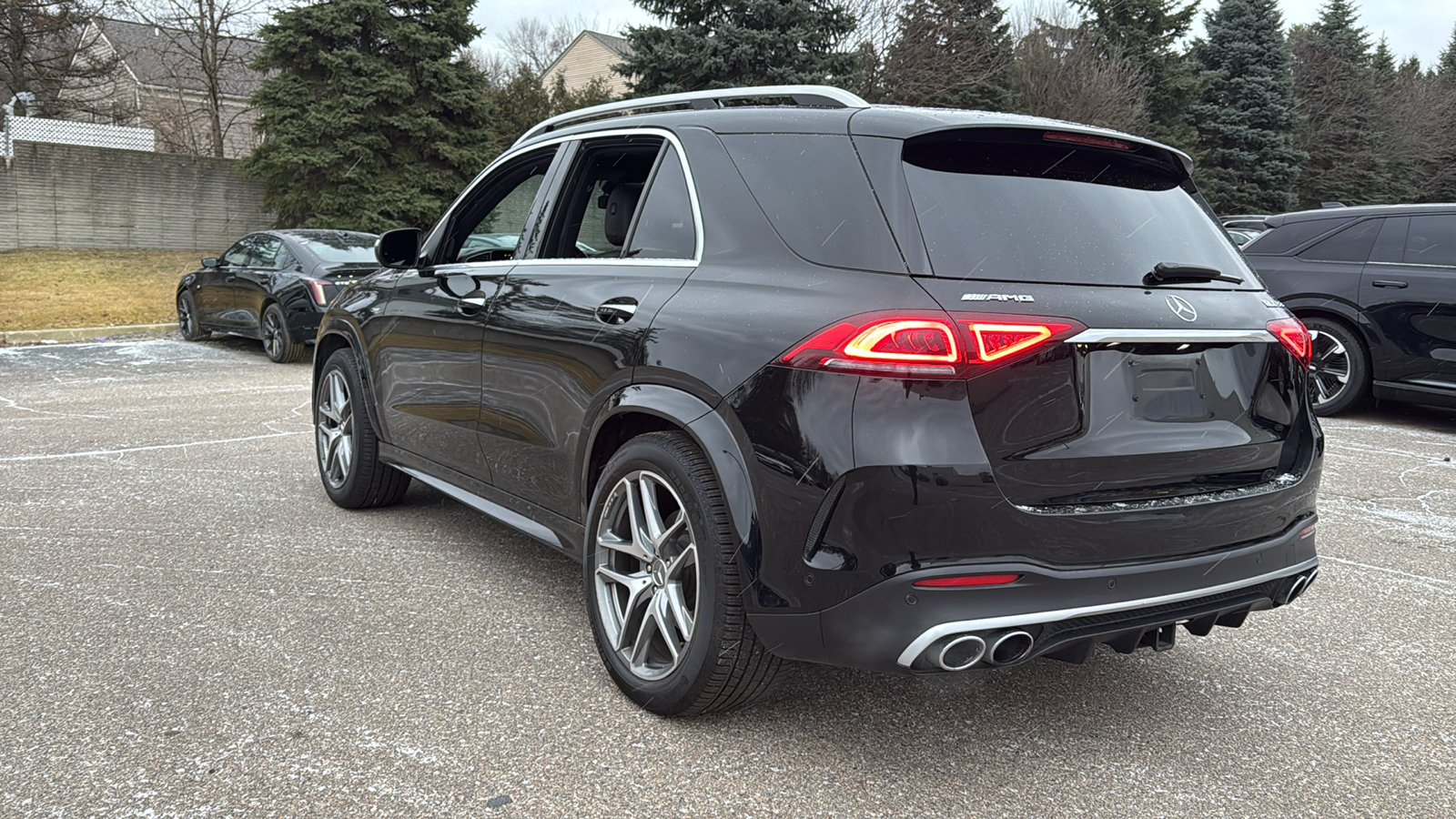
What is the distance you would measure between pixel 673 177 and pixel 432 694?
1.70 m

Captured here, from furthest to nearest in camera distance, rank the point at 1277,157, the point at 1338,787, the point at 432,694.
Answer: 1. the point at 1277,157
2. the point at 432,694
3. the point at 1338,787

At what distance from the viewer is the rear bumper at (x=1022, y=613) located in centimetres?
242

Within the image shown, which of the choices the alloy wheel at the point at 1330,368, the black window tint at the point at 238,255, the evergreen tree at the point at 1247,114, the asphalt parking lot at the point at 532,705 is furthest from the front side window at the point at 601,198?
the evergreen tree at the point at 1247,114

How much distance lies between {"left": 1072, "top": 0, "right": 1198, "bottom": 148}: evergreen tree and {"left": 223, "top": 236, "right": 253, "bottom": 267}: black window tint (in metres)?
30.3

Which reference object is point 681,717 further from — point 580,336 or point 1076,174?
point 1076,174

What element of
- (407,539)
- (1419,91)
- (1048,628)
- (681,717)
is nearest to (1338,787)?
(1048,628)

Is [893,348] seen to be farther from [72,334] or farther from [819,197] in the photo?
[72,334]

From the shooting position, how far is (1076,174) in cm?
296

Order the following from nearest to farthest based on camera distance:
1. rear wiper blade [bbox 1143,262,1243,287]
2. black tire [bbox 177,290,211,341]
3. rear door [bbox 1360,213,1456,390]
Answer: rear wiper blade [bbox 1143,262,1243,287], rear door [bbox 1360,213,1456,390], black tire [bbox 177,290,211,341]

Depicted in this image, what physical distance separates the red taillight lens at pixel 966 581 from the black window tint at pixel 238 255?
486 inches

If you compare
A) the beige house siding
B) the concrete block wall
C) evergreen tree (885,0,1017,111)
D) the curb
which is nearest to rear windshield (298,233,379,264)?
the curb

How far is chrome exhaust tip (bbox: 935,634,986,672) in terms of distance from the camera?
7.95ft

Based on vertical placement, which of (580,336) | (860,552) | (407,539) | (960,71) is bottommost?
(407,539)

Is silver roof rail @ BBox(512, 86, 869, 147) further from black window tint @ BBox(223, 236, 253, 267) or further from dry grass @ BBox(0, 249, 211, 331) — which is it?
dry grass @ BBox(0, 249, 211, 331)
